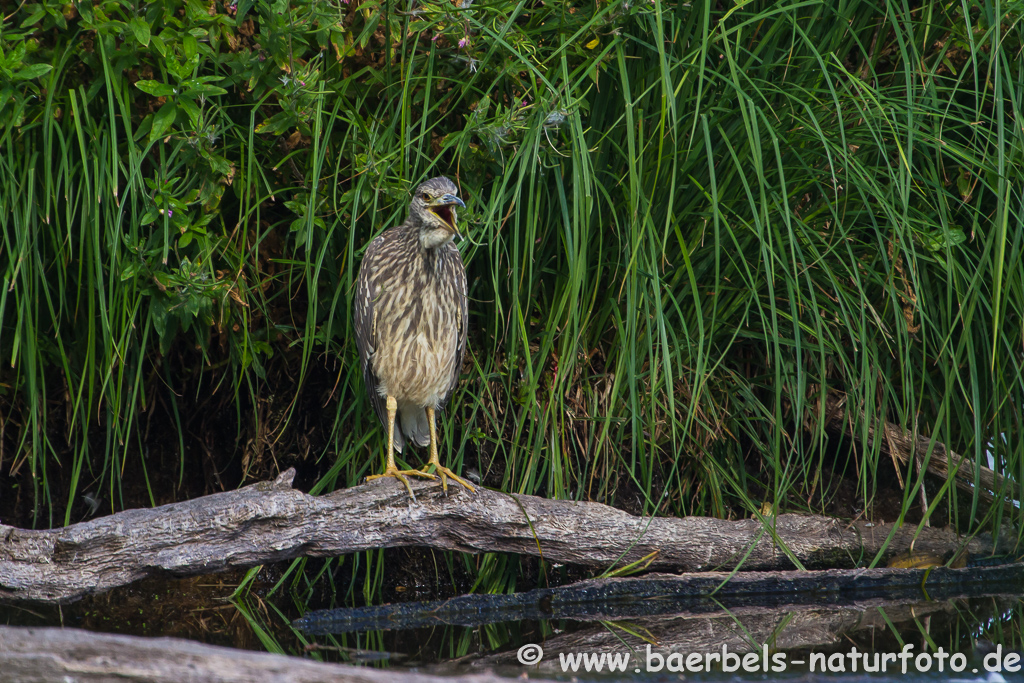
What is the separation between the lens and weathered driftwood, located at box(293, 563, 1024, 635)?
282 cm

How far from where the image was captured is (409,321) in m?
3.03

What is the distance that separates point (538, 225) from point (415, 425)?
2.75 feet

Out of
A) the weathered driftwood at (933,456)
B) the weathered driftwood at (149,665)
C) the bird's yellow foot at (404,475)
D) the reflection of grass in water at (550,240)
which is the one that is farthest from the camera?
the weathered driftwood at (933,456)

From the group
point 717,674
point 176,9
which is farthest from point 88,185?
point 717,674

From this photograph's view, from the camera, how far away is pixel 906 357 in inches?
110

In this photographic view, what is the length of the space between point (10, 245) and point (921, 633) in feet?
9.64

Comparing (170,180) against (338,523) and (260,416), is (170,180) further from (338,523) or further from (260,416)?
(338,523)

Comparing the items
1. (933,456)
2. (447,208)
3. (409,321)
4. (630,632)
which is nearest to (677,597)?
(630,632)

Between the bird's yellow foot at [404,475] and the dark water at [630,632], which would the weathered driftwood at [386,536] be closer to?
the bird's yellow foot at [404,475]

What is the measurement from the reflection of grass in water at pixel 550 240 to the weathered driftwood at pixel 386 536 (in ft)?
0.52

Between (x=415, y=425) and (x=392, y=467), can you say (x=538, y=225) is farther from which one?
(x=392, y=467)

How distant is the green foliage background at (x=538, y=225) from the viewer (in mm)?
2750

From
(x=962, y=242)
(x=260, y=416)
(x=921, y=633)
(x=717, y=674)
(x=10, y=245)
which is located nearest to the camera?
(x=717, y=674)

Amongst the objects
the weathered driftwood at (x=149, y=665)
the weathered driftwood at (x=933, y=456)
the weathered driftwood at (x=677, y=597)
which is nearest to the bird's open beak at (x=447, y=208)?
the weathered driftwood at (x=677, y=597)
